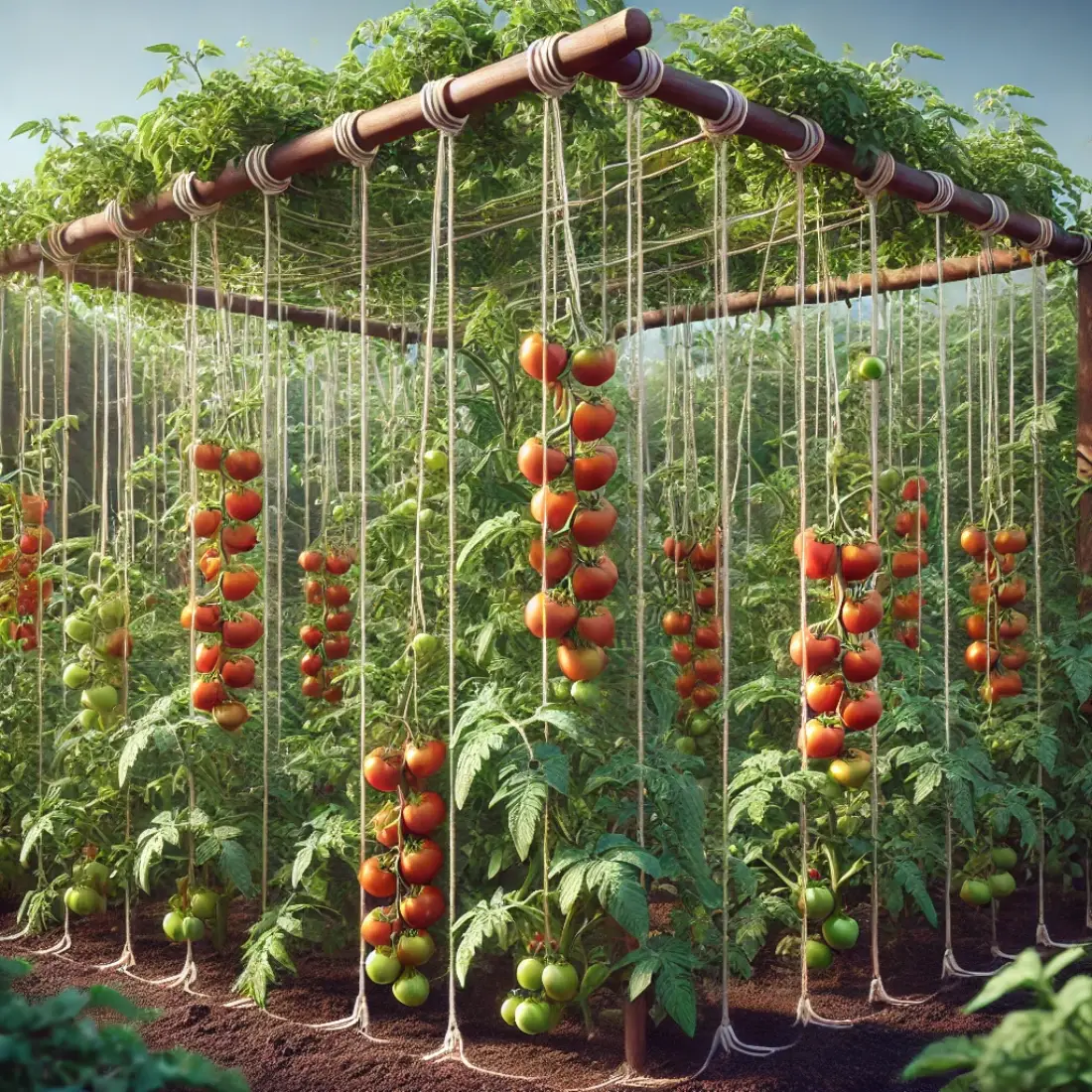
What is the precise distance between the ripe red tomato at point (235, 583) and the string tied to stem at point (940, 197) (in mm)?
2002

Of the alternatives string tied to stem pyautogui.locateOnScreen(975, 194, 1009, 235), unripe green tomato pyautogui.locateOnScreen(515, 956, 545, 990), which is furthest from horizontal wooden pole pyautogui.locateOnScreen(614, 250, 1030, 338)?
unripe green tomato pyautogui.locateOnScreen(515, 956, 545, 990)

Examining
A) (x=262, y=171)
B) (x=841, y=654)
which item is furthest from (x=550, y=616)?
(x=262, y=171)

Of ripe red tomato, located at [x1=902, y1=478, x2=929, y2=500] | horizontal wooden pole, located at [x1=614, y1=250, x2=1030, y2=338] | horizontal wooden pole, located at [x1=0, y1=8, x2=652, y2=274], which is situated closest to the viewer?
horizontal wooden pole, located at [x1=0, y1=8, x2=652, y2=274]

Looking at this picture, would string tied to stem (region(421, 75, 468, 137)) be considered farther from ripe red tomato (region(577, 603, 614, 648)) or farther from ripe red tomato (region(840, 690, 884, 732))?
ripe red tomato (region(840, 690, 884, 732))

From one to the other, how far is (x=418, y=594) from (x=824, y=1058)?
1334mm

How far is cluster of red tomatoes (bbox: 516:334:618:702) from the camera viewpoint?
2295 millimetres

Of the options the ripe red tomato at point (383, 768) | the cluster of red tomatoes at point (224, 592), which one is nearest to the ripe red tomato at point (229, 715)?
the cluster of red tomatoes at point (224, 592)

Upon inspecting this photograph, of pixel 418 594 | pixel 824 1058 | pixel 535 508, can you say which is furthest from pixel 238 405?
pixel 824 1058

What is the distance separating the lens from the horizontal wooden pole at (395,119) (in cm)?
216

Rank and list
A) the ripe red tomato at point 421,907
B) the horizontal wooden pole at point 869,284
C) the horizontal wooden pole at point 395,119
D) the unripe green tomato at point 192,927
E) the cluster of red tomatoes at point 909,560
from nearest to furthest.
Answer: the horizontal wooden pole at point 395,119, the ripe red tomato at point 421,907, the unripe green tomato at point 192,927, the cluster of red tomatoes at point 909,560, the horizontal wooden pole at point 869,284

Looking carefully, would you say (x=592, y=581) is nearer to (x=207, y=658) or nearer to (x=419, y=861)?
(x=419, y=861)

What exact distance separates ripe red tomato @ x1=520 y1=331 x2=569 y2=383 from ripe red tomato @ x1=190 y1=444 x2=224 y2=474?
3.83 feet

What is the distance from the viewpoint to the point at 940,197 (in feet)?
10.4

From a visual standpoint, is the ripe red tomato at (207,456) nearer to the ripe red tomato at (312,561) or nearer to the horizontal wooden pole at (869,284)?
the ripe red tomato at (312,561)
